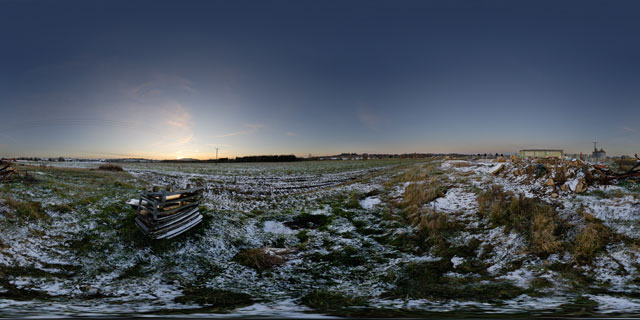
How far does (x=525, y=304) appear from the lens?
5.46m

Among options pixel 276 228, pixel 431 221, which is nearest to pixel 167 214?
pixel 276 228

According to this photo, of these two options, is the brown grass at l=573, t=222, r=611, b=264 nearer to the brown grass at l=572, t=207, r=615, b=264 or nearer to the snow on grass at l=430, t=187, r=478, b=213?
the brown grass at l=572, t=207, r=615, b=264

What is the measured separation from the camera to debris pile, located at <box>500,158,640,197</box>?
11.3m

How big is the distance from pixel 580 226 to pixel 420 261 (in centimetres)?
540

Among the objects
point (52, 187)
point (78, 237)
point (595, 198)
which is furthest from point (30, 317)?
point (595, 198)

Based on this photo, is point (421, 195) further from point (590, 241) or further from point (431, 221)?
point (590, 241)

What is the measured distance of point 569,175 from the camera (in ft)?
39.7

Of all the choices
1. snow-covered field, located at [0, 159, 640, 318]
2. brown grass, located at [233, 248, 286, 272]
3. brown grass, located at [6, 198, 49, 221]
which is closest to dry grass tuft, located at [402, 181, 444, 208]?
snow-covered field, located at [0, 159, 640, 318]

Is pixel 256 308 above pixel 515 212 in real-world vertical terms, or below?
below

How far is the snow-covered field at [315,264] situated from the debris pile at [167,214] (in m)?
0.35

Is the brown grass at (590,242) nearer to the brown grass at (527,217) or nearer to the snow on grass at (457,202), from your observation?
the brown grass at (527,217)

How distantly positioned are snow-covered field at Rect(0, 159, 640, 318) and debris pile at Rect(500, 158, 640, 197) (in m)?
0.55

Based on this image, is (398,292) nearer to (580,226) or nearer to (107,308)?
(107,308)

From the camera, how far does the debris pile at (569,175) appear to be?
11258 millimetres
